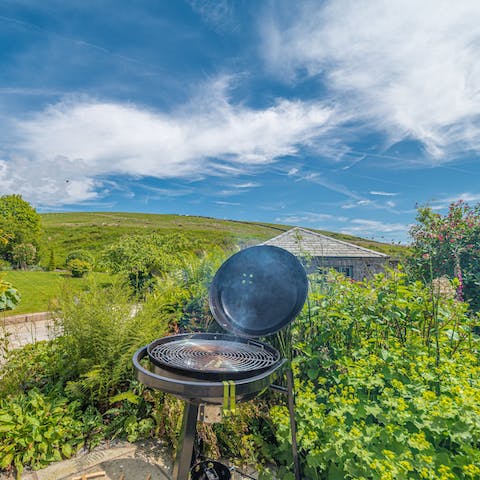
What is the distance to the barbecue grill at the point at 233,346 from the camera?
4.60 ft

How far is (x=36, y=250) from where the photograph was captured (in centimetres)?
1811

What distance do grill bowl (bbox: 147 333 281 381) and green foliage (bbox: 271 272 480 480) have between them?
389 millimetres

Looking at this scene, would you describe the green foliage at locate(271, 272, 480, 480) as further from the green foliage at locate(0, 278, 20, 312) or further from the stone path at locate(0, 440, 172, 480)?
the green foliage at locate(0, 278, 20, 312)

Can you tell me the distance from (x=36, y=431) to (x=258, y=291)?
1.83m

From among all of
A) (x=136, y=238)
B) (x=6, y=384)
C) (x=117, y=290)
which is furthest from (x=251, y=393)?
(x=136, y=238)

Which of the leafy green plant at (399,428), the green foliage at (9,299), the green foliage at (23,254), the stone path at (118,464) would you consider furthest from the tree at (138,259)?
the green foliage at (23,254)

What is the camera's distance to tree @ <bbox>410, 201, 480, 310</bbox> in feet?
17.6

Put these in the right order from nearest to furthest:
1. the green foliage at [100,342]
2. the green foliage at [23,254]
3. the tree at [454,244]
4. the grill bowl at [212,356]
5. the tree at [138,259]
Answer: the grill bowl at [212,356]
the green foliage at [100,342]
the tree at [454,244]
the tree at [138,259]
the green foliage at [23,254]

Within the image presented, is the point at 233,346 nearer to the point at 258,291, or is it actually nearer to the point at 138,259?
the point at 258,291

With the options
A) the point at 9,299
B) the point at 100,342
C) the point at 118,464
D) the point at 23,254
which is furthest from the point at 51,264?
the point at 118,464

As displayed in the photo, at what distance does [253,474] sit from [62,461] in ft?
4.43

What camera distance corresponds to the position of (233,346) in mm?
2090

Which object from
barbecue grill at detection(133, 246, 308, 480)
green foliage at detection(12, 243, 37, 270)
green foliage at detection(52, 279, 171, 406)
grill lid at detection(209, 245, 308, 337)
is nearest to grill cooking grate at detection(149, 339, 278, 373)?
barbecue grill at detection(133, 246, 308, 480)

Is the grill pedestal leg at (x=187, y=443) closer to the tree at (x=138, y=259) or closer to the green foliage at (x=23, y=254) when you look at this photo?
the tree at (x=138, y=259)
